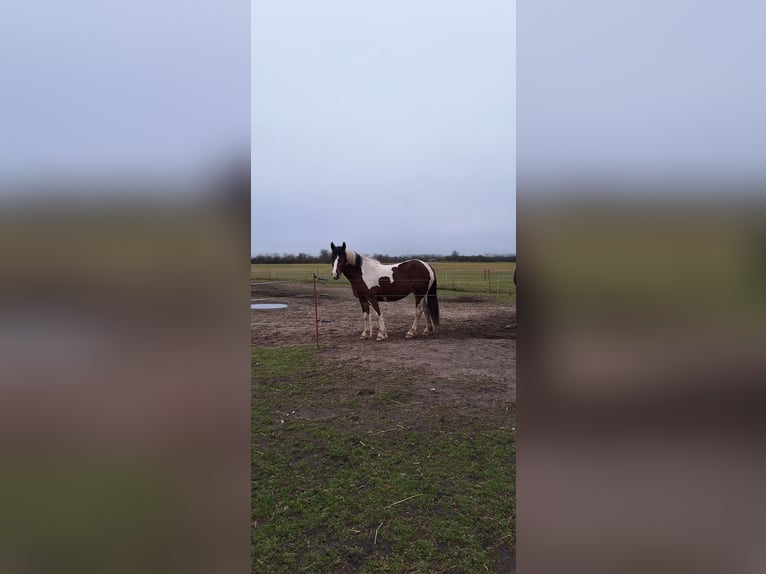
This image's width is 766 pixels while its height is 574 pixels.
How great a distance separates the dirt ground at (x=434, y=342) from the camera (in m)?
4.58

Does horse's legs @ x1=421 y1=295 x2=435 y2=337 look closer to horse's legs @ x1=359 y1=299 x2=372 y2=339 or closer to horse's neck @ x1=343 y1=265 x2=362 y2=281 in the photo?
horse's legs @ x1=359 y1=299 x2=372 y2=339

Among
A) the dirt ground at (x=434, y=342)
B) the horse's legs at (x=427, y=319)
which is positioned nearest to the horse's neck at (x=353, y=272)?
the dirt ground at (x=434, y=342)

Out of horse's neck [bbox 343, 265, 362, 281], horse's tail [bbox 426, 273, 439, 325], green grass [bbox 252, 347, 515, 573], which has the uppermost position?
horse's neck [bbox 343, 265, 362, 281]

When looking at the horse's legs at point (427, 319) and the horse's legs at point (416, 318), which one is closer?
the horse's legs at point (416, 318)

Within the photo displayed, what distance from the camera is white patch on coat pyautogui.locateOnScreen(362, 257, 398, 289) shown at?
7.20 meters

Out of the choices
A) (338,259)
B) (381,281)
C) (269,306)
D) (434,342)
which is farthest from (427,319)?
(269,306)

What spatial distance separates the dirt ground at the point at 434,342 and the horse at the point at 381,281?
37cm

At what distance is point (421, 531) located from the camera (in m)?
1.89

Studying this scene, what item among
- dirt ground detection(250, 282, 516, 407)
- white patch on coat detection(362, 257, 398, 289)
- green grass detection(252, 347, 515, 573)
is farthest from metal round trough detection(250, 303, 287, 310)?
green grass detection(252, 347, 515, 573)

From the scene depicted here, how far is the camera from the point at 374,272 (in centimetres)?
725

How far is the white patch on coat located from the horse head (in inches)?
17.0

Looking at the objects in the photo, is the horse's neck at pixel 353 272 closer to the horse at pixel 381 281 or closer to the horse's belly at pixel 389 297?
the horse at pixel 381 281
